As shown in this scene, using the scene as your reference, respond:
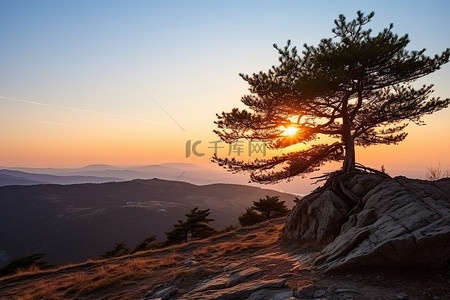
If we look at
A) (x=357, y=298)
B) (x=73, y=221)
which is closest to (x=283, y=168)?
(x=357, y=298)

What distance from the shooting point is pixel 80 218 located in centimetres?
13238

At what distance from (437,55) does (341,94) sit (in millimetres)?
4177

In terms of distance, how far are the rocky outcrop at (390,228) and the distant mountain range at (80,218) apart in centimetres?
11188

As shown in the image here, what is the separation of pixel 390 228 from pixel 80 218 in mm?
157615

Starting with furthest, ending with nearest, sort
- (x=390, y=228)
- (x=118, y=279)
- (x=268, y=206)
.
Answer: (x=268, y=206), (x=118, y=279), (x=390, y=228)

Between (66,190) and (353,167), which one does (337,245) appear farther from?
(66,190)

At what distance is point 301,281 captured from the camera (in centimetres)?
541

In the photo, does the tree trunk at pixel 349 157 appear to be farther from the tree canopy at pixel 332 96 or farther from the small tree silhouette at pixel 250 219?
the small tree silhouette at pixel 250 219

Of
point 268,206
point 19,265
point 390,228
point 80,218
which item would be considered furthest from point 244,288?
point 80,218

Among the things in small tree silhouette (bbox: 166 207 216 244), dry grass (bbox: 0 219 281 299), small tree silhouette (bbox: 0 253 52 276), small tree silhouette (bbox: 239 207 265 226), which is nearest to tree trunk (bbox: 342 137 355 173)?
dry grass (bbox: 0 219 281 299)

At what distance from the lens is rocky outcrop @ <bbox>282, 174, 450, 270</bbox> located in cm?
472

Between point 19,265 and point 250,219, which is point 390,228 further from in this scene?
point 19,265

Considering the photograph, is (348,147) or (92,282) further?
(348,147)

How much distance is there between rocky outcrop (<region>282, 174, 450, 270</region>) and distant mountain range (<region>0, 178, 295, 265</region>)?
111875 millimetres
